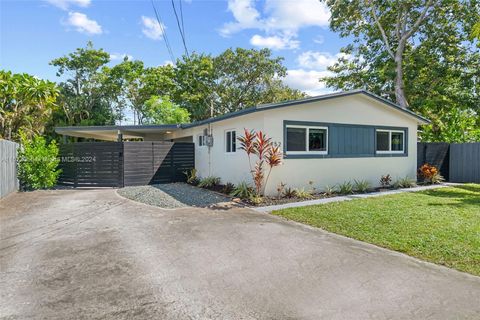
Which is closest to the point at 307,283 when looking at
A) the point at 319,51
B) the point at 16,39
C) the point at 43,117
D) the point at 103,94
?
the point at 16,39

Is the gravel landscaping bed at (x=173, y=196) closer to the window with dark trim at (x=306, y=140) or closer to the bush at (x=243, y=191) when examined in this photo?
the bush at (x=243, y=191)

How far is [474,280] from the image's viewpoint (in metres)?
3.41

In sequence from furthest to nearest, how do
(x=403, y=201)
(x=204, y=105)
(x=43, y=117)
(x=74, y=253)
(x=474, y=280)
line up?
(x=204, y=105), (x=43, y=117), (x=403, y=201), (x=74, y=253), (x=474, y=280)

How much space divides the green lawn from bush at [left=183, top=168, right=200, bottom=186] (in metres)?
6.39

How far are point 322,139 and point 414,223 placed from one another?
480 centimetres

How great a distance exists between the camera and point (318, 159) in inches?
395

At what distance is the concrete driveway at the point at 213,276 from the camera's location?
2834mm

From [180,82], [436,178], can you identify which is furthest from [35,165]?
[180,82]

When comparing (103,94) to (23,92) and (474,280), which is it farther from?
(474,280)

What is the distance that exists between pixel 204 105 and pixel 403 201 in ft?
73.4

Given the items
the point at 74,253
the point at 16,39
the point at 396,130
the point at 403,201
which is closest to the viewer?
the point at 74,253

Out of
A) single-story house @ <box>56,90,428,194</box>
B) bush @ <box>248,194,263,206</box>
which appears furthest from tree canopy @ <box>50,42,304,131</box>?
bush @ <box>248,194,263,206</box>

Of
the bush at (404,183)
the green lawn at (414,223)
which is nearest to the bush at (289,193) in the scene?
the green lawn at (414,223)

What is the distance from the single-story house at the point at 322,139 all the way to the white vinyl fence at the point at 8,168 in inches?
137
